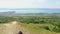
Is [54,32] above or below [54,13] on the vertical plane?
below

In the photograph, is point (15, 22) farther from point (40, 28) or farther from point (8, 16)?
point (40, 28)

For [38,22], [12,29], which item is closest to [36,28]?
[38,22]

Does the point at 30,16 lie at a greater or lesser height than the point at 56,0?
lesser

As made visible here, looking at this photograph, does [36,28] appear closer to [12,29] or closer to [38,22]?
[38,22]

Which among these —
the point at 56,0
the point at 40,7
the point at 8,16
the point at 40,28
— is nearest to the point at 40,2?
the point at 40,7

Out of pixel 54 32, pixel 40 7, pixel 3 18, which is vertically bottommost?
pixel 54 32

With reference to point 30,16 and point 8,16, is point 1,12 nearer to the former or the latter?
point 8,16

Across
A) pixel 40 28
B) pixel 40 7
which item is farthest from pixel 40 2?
pixel 40 28

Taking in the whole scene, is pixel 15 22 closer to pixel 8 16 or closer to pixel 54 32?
pixel 8 16
